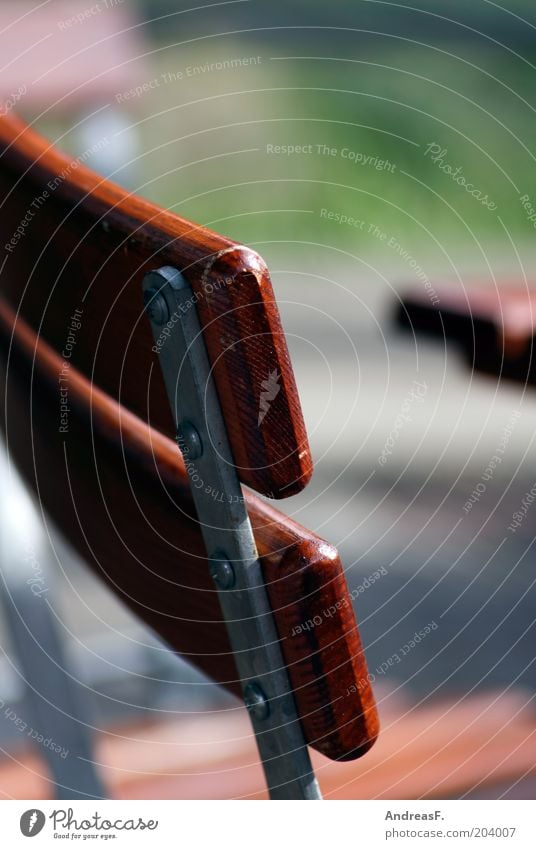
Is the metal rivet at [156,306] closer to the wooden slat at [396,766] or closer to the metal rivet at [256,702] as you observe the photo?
the metal rivet at [256,702]

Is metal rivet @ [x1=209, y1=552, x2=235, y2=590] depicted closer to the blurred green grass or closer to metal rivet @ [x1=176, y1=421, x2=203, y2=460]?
metal rivet @ [x1=176, y1=421, x2=203, y2=460]

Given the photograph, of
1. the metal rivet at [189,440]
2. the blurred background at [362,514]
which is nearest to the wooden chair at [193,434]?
the metal rivet at [189,440]

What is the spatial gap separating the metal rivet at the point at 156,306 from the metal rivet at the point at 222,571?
104 millimetres

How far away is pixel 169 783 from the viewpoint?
3.01 ft

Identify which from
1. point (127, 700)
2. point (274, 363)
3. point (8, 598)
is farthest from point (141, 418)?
point (127, 700)

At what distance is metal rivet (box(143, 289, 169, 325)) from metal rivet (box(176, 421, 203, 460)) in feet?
0.15

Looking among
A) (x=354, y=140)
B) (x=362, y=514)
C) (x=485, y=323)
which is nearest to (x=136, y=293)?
(x=485, y=323)

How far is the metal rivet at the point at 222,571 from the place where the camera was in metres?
0.46

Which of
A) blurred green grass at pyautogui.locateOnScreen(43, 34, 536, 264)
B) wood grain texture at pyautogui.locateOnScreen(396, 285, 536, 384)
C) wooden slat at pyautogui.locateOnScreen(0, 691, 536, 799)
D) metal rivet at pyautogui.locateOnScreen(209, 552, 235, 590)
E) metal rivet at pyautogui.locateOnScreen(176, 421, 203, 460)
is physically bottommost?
wooden slat at pyautogui.locateOnScreen(0, 691, 536, 799)

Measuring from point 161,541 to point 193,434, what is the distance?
0.13m

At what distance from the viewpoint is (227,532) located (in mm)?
454

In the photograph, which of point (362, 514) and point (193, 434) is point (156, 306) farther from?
point (362, 514)

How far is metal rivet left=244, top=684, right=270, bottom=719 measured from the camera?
0.49 metres

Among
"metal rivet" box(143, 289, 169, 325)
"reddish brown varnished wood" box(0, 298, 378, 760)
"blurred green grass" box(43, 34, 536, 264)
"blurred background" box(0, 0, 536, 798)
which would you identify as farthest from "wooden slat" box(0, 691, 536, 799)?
"blurred green grass" box(43, 34, 536, 264)
